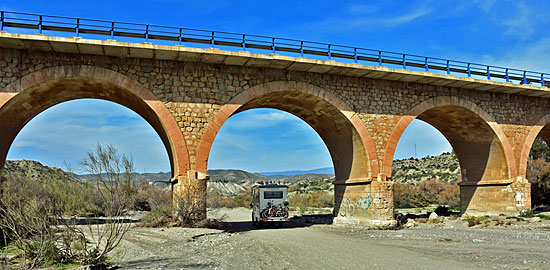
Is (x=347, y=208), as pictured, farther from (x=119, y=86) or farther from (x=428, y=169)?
(x=428, y=169)

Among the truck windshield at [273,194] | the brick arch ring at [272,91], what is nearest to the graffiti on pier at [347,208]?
the brick arch ring at [272,91]

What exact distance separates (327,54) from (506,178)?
452 inches

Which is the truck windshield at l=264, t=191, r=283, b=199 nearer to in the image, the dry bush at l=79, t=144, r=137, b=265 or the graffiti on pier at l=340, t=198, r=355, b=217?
the graffiti on pier at l=340, t=198, r=355, b=217

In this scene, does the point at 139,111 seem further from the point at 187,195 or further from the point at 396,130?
the point at 396,130

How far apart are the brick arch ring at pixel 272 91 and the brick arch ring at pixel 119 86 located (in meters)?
0.71

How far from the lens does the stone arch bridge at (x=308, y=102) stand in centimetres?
1489

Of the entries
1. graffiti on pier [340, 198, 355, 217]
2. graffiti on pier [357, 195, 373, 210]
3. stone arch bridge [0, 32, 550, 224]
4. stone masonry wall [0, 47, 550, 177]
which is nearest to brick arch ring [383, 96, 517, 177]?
stone arch bridge [0, 32, 550, 224]

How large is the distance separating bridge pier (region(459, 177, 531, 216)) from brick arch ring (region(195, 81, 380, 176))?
25.8 ft

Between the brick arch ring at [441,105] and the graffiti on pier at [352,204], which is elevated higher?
the brick arch ring at [441,105]

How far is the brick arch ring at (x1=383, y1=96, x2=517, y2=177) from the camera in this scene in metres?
18.5

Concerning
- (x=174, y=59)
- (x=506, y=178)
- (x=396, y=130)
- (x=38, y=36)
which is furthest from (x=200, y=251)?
(x=506, y=178)

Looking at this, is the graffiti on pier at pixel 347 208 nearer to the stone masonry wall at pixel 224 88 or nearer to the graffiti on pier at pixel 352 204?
the graffiti on pier at pixel 352 204

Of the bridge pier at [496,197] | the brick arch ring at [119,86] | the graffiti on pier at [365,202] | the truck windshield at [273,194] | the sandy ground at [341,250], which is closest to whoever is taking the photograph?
the sandy ground at [341,250]

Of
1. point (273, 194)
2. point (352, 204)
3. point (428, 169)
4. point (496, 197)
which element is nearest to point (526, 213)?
point (496, 197)
